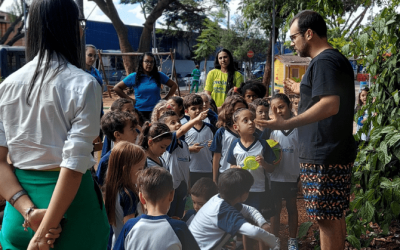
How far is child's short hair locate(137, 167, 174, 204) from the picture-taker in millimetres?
2182

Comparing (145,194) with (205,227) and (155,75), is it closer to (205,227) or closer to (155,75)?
(205,227)

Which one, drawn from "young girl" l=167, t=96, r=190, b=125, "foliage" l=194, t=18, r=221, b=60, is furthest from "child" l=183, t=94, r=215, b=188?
"foliage" l=194, t=18, r=221, b=60

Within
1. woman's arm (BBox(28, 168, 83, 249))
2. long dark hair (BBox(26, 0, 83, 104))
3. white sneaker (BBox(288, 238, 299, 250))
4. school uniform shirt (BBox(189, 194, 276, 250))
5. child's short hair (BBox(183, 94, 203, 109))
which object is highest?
long dark hair (BBox(26, 0, 83, 104))

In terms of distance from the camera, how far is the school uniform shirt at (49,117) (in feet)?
4.43

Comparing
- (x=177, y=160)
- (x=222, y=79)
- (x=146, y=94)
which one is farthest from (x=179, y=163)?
(x=222, y=79)

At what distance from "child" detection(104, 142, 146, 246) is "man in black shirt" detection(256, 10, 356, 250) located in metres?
0.81

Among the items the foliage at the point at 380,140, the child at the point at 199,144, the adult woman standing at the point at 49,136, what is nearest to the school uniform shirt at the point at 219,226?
the foliage at the point at 380,140

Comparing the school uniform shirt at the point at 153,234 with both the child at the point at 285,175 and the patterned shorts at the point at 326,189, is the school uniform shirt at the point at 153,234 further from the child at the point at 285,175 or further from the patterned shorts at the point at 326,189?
the child at the point at 285,175

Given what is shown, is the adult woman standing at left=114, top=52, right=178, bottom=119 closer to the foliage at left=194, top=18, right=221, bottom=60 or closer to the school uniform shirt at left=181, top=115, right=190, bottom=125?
the school uniform shirt at left=181, top=115, right=190, bottom=125

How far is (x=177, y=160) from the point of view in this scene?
3432mm

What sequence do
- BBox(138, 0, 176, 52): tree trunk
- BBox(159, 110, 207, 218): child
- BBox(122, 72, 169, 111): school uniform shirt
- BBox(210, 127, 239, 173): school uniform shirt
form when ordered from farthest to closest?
BBox(138, 0, 176, 52): tree trunk → BBox(122, 72, 169, 111): school uniform shirt → BBox(210, 127, 239, 173): school uniform shirt → BBox(159, 110, 207, 218): child

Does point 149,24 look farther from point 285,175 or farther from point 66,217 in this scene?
point 66,217

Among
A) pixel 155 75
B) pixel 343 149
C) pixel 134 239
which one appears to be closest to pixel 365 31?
pixel 343 149

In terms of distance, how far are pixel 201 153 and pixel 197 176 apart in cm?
21
